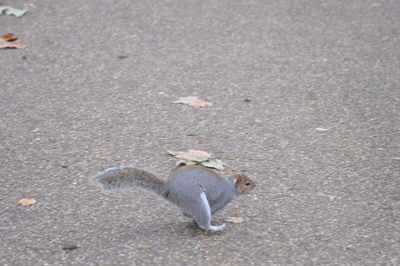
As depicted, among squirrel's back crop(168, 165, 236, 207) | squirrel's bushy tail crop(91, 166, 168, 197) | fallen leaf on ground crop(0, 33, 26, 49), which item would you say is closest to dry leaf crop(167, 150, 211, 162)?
squirrel's back crop(168, 165, 236, 207)

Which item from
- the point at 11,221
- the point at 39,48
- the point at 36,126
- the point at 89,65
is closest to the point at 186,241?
the point at 11,221

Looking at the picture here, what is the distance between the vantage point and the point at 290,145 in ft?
14.6

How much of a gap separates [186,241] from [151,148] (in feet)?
3.79

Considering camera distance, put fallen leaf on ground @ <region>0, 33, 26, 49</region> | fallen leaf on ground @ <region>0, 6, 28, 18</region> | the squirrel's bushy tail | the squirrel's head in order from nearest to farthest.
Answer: the squirrel's bushy tail → the squirrel's head → fallen leaf on ground @ <region>0, 33, 26, 49</region> → fallen leaf on ground @ <region>0, 6, 28, 18</region>

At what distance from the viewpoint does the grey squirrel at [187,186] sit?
321cm

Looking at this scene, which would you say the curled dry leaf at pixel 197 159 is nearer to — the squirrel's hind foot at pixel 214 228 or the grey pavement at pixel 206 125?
the grey pavement at pixel 206 125

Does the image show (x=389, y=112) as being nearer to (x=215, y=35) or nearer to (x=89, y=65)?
(x=215, y=35)

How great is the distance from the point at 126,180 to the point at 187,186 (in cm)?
29

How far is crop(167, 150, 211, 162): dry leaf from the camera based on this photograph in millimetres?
4184

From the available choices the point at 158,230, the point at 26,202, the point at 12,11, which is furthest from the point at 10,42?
the point at 158,230

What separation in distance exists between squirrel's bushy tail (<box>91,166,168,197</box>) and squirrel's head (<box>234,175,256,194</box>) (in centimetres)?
39

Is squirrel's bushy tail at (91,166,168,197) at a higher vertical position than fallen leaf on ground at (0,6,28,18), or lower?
higher

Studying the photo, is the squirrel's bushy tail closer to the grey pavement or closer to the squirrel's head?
the grey pavement

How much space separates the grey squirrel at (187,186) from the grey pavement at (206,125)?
16 cm
